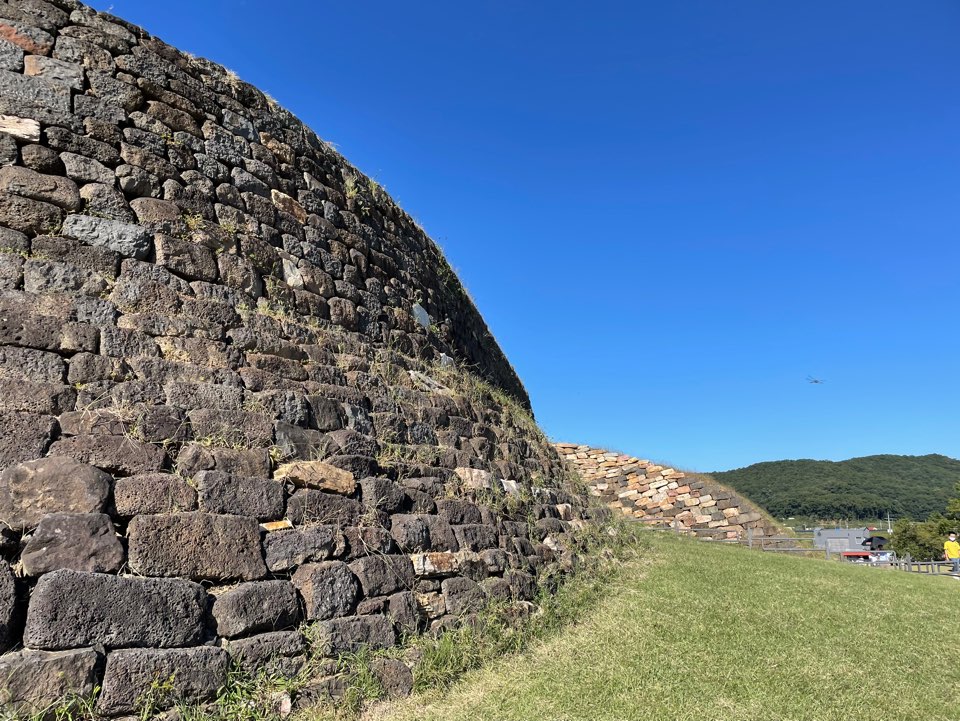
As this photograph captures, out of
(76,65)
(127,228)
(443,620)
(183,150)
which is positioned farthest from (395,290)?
(443,620)

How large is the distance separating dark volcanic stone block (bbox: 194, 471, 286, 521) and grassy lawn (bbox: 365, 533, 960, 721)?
119 centimetres

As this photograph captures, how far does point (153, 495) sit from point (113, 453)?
320 millimetres

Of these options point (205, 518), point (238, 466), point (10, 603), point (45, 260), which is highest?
point (45, 260)

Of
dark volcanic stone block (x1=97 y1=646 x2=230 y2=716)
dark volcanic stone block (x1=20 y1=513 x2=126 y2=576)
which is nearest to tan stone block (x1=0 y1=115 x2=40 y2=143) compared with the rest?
dark volcanic stone block (x1=20 y1=513 x2=126 y2=576)

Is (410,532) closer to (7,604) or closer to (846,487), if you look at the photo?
(7,604)

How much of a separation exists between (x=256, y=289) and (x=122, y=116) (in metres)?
1.58

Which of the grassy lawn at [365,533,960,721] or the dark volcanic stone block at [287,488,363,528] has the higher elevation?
the dark volcanic stone block at [287,488,363,528]

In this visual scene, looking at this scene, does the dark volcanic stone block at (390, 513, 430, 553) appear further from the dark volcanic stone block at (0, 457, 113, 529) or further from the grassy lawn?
the dark volcanic stone block at (0, 457, 113, 529)

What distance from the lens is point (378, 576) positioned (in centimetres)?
371

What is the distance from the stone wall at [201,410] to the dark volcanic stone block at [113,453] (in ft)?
0.03

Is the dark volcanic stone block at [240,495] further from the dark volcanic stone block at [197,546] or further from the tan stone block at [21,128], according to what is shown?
the tan stone block at [21,128]

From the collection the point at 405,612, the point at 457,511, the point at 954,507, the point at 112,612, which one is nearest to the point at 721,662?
the point at 457,511

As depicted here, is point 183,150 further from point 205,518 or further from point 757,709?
point 757,709

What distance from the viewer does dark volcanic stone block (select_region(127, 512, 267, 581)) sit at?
291 centimetres
